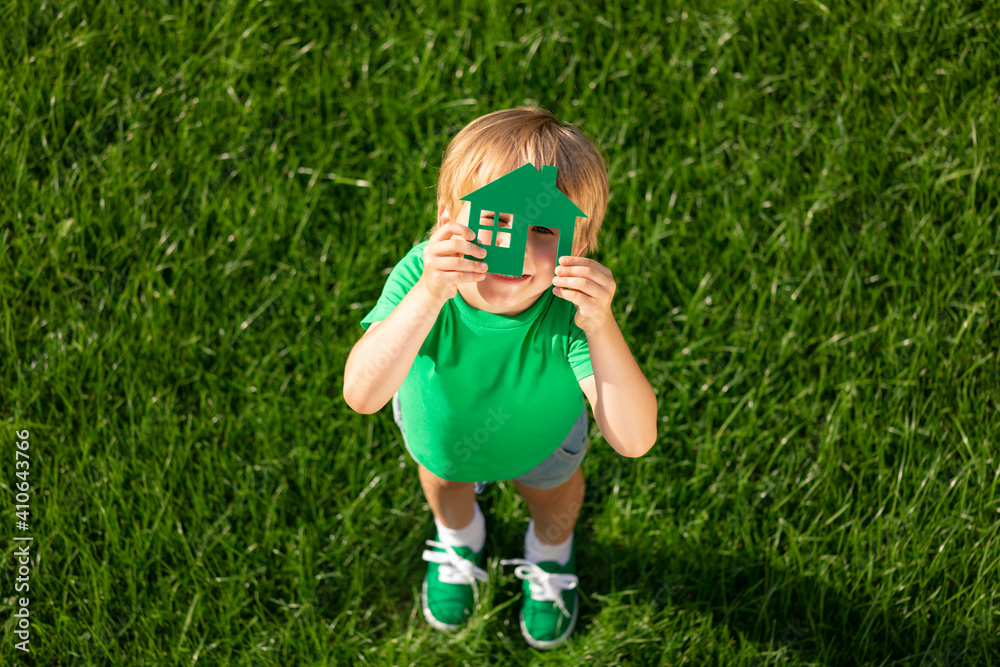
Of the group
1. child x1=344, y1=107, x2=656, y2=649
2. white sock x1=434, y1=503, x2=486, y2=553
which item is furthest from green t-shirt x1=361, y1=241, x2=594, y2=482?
white sock x1=434, y1=503, x2=486, y2=553

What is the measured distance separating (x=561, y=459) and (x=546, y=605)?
0.60 meters

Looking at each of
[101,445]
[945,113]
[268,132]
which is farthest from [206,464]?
[945,113]

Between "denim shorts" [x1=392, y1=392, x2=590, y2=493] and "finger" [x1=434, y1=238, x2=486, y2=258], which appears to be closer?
"finger" [x1=434, y1=238, x2=486, y2=258]

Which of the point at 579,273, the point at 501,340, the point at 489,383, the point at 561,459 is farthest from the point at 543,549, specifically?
the point at 579,273

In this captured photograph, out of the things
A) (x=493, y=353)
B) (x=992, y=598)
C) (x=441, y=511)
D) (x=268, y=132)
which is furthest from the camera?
(x=268, y=132)

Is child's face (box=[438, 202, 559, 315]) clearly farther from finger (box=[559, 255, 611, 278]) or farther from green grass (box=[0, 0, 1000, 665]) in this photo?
green grass (box=[0, 0, 1000, 665])

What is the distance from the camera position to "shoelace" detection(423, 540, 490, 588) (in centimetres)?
237

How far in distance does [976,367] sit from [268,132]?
256cm

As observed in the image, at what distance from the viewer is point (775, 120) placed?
2.99 m

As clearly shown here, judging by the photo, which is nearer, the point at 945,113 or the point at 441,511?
the point at 441,511

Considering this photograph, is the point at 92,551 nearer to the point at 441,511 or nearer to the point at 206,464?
the point at 206,464

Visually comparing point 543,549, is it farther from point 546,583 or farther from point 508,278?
point 508,278

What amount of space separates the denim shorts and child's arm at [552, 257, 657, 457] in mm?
343

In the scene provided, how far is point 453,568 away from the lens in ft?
7.84
